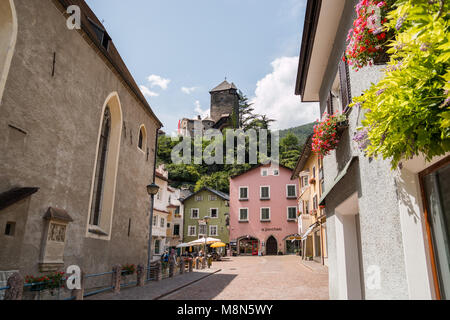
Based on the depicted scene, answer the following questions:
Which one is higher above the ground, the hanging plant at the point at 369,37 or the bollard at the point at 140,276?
the hanging plant at the point at 369,37

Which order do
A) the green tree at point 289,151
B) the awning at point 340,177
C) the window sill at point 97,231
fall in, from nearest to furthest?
the awning at point 340,177, the window sill at point 97,231, the green tree at point 289,151

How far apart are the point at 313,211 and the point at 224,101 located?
74.4 meters

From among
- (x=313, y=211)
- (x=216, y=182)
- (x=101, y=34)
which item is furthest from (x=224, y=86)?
(x=101, y=34)

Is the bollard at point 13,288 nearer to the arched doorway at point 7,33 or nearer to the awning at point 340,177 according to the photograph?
the arched doorway at point 7,33

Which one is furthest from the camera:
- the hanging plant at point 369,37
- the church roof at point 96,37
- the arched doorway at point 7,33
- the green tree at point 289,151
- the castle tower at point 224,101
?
the castle tower at point 224,101

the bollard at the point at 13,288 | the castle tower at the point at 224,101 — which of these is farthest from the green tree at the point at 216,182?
Answer: the bollard at the point at 13,288

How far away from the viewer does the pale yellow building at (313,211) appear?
26.5 meters

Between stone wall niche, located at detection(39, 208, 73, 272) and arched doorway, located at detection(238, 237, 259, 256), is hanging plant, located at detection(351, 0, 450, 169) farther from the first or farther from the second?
arched doorway, located at detection(238, 237, 259, 256)

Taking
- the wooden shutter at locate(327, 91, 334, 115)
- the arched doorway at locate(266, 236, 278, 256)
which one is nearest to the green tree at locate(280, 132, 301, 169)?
the arched doorway at locate(266, 236, 278, 256)

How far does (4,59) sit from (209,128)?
313 ft

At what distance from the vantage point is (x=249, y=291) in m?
12.4

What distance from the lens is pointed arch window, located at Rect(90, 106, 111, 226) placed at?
1416cm
